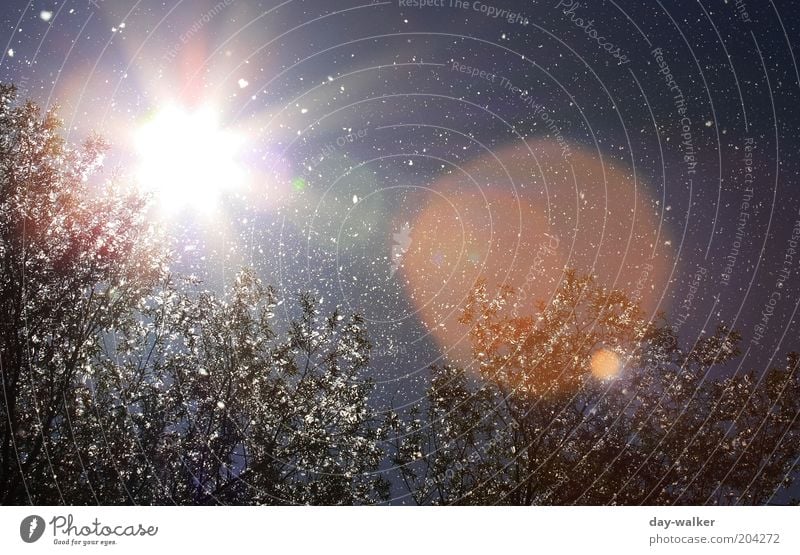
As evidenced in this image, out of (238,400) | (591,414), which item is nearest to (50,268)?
(238,400)

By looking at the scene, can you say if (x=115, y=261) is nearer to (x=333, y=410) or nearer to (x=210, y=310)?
(x=210, y=310)

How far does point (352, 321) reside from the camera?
6555mm

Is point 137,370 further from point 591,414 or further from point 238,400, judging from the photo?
point 591,414

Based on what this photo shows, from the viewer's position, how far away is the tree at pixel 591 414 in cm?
629
